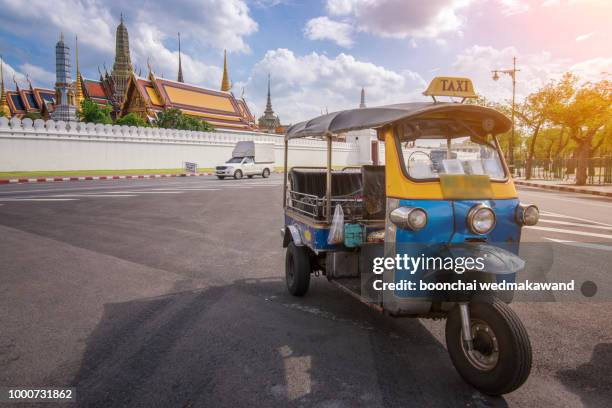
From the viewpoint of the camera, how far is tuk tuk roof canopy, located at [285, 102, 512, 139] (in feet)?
11.4

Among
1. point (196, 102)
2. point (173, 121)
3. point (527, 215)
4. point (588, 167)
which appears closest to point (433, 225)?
point (527, 215)

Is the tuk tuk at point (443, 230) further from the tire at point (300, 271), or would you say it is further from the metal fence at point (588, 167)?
the metal fence at point (588, 167)

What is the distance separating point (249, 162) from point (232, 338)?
87.1 feet

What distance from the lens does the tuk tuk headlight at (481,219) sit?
3.25 metres

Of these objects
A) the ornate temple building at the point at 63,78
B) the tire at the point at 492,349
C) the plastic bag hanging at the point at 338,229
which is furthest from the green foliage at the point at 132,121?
the tire at the point at 492,349

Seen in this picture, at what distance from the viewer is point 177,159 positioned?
38094 mm

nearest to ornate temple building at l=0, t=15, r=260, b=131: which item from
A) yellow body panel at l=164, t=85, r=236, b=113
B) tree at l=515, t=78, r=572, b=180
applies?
yellow body panel at l=164, t=85, r=236, b=113

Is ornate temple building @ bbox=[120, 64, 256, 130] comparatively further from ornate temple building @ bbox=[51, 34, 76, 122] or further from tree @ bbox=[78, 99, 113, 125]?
ornate temple building @ bbox=[51, 34, 76, 122]

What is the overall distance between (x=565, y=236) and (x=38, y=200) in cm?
1479

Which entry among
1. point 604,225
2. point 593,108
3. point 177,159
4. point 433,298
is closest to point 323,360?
point 433,298

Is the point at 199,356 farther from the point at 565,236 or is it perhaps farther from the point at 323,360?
the point at 565,236

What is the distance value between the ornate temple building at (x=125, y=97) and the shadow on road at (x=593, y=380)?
1965 inches

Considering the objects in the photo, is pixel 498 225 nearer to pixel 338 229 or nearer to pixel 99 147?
pixel 338 229

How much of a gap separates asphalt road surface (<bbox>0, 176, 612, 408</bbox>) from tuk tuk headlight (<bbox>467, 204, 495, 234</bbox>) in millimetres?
1060
